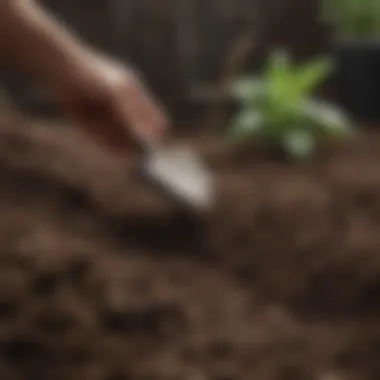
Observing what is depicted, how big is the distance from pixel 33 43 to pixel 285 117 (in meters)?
1.05

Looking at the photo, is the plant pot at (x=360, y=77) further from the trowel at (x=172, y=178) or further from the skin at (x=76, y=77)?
the skin at (x=76, y=77)

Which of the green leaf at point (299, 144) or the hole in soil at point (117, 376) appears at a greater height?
A: the green leaf at point (299, 144)

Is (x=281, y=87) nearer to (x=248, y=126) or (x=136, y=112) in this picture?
(x=248, y=126)

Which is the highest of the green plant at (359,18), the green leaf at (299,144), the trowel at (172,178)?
the green plant at (359,18)

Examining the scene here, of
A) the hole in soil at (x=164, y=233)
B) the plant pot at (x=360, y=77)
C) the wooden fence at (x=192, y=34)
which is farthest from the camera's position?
the wooden fence at (x=192, y=34)

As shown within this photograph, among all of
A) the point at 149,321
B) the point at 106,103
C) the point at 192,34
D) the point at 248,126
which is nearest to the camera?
the point at 149,321

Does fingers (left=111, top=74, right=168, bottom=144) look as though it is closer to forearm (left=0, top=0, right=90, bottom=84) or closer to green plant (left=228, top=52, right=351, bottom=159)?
forearm (left=0, top=0, right=90, bottom=84)

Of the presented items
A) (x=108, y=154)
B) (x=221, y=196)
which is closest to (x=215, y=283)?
(x=221, y=196)

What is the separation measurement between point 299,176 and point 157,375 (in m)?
0.95

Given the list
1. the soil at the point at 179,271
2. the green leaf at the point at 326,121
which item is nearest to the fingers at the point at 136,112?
the soil at the point at 179,271

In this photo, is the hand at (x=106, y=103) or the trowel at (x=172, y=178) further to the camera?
the trowel at (x=172, y=178)

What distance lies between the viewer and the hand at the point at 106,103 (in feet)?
3.10

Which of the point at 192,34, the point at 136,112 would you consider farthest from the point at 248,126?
the point at 136,112

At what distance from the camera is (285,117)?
190 centimetres
